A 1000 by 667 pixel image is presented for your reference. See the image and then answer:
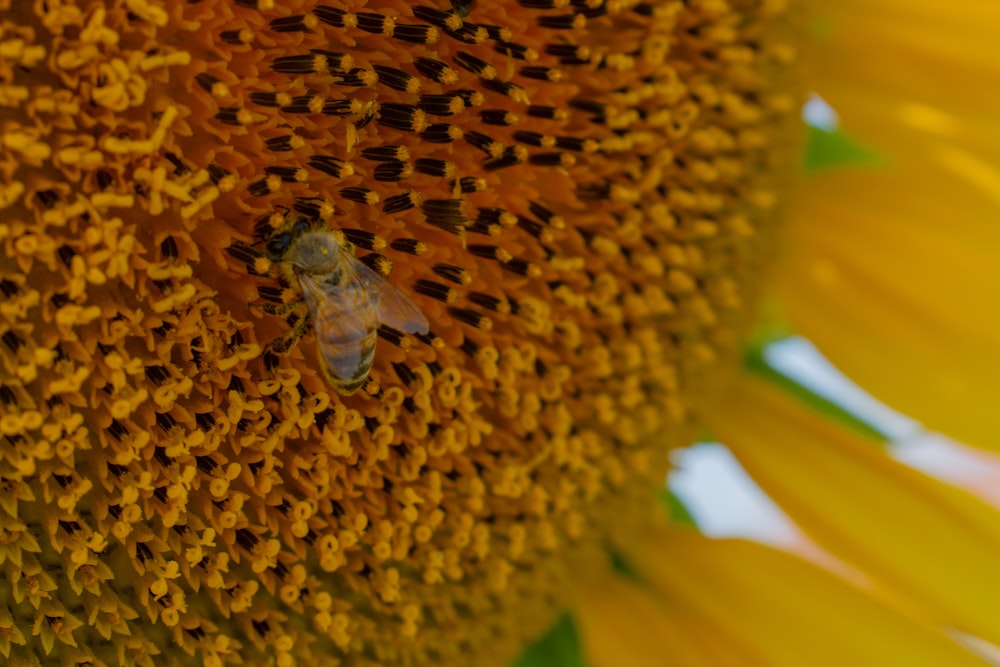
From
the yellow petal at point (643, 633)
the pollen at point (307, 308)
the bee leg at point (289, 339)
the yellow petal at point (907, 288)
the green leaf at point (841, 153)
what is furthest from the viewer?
Result: the green leaf at point (841, 153)

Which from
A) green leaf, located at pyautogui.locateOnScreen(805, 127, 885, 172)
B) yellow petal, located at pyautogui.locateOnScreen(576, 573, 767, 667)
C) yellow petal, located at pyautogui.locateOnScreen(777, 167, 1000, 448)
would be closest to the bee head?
yellow petal, located at pyautogui.locateOnScreen(576, 573, 767, 667)

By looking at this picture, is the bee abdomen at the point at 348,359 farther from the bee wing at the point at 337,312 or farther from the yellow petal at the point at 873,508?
the yellow petal at the point at 873,508

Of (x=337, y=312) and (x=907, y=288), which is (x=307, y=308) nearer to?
(x=337, y=312)

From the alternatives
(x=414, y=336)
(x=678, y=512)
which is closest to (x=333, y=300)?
(x=414, y=336)

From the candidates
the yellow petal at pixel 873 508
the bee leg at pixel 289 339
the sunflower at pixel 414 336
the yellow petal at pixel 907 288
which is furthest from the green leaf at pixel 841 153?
the bee leg at pixel 289 339

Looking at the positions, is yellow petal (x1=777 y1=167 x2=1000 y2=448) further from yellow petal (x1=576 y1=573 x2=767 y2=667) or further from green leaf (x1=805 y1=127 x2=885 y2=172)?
yellow petal (x1=576 y1=573 x2=767 y2=667)

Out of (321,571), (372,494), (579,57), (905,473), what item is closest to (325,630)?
(321,571)
